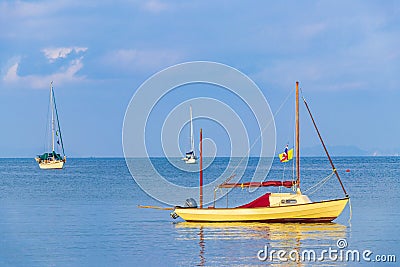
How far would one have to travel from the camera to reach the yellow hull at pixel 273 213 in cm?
4534

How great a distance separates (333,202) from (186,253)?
13.6m

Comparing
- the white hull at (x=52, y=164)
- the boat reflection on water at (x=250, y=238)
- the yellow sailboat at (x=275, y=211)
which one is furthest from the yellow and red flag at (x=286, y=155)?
the white hull at (x=52, y=164)

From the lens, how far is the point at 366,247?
37.5 meters

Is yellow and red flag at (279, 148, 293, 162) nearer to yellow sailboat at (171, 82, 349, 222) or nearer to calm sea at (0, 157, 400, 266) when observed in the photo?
yellow sailboat at (171, 82, 349, 222)

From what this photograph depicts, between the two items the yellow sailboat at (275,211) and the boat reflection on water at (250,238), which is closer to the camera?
the boat reflection on water at (250,238)

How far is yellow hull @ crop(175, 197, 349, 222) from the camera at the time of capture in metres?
45.3

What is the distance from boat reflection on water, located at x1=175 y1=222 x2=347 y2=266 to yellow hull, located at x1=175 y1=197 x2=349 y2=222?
393 mm

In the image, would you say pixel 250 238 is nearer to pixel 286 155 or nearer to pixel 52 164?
pixel 286 155

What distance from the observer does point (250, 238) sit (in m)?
40.0

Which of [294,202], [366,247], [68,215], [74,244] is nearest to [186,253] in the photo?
[74,244]

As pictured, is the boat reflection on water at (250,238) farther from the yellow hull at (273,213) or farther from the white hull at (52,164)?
the white hull at (52,164)

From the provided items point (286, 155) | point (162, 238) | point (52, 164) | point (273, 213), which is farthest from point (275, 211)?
point (52, 164)

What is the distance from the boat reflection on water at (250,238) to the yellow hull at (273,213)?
0.39m

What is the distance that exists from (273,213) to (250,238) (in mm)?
5912
